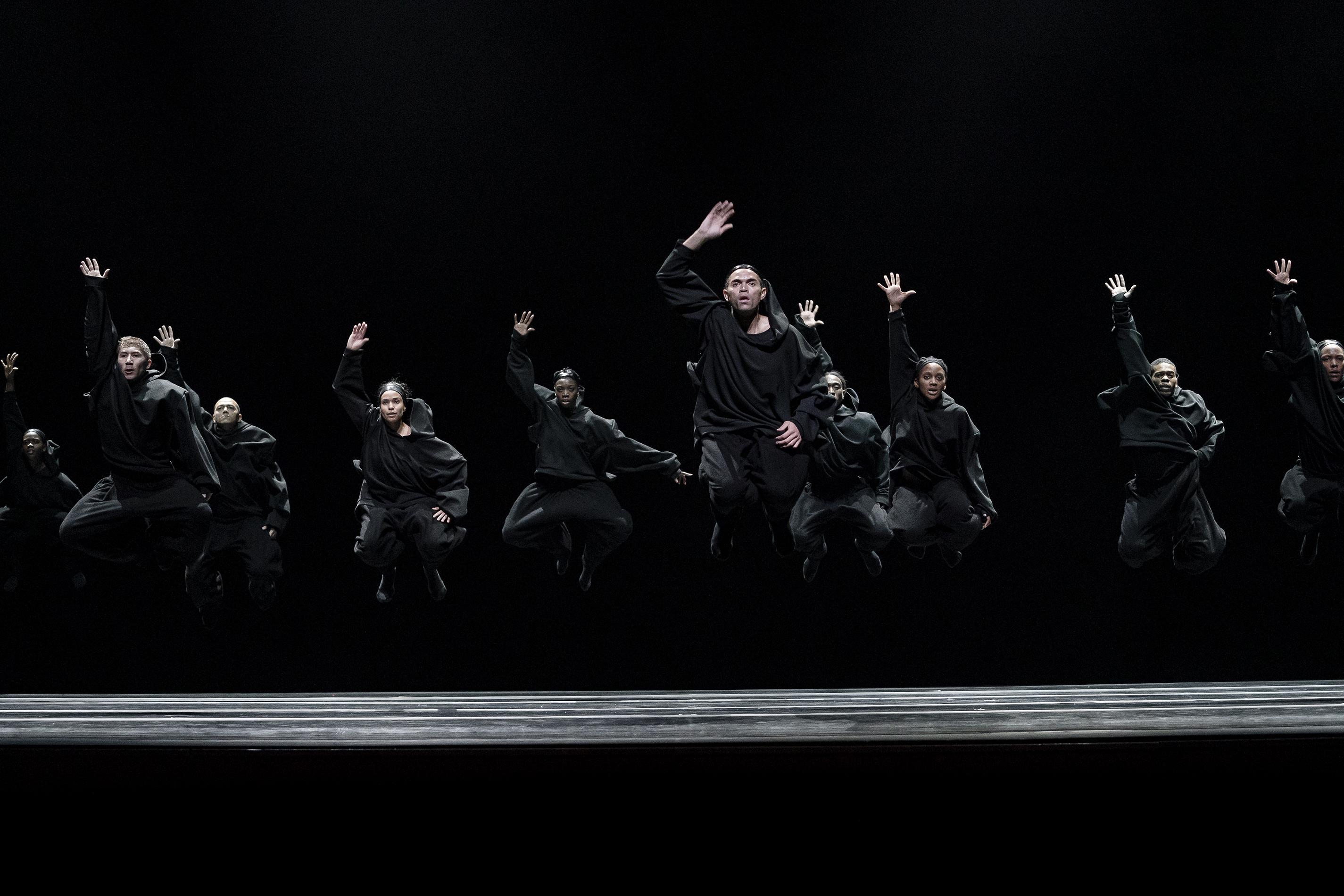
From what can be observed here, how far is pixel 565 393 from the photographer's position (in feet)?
21.9

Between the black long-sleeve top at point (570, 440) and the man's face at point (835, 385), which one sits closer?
the man's face at point (835, 385)

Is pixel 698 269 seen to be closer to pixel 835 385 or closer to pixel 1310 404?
pixel 835 385

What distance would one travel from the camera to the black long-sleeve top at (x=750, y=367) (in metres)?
5.50

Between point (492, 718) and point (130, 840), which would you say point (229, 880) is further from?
point (492, 718)

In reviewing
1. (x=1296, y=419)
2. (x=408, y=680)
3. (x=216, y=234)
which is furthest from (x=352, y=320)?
(x=1296, y=419)

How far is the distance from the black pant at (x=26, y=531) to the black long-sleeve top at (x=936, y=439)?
561cm

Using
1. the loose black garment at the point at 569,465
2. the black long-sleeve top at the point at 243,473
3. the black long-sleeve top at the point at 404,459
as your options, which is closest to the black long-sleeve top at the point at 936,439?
the loose black garment at the point at 569,465

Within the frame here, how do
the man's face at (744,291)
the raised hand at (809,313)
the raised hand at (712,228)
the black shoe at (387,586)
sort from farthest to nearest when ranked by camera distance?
the black shoe at (387,586) → the raised hand at (809,313) → the man's face at (744,291) → the raised hand at (712,228)

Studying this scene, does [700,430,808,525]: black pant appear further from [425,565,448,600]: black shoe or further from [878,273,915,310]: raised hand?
[425,565,448,600]: black shoe

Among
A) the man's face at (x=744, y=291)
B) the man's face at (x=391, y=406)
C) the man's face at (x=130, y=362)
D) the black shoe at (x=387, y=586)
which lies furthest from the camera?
the black shoe at (x=387, y=586)

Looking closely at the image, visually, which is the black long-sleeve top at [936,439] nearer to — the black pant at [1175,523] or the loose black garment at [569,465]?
the black pant at [1175,523]

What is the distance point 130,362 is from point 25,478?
162cm

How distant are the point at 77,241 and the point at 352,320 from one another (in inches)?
82.7

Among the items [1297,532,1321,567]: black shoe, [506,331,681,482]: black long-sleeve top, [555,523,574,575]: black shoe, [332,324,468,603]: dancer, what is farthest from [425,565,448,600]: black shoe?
[1297,532,1321,567]: black shoe
